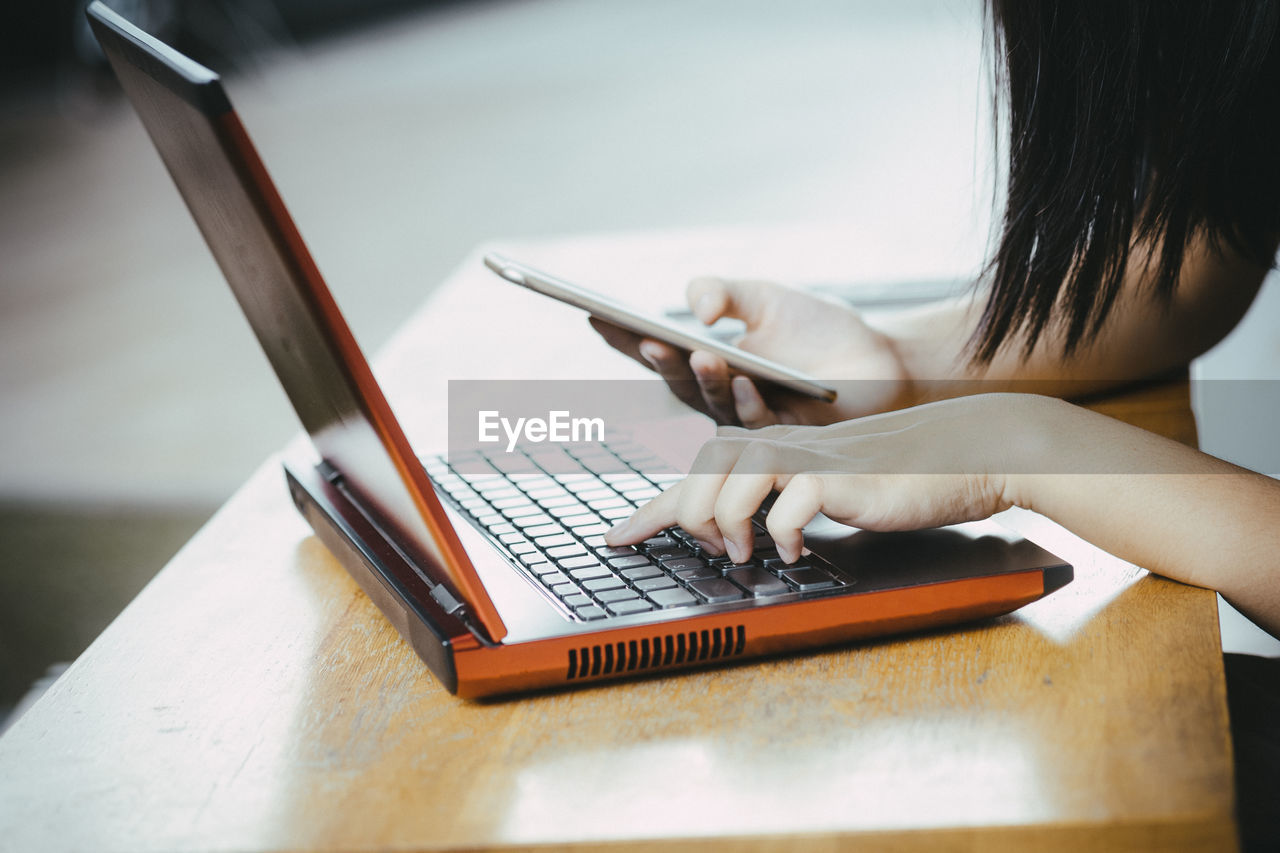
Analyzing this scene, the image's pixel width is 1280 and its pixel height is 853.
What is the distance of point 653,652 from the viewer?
1.55 feet

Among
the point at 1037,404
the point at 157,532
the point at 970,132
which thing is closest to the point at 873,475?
the point at 1037,404

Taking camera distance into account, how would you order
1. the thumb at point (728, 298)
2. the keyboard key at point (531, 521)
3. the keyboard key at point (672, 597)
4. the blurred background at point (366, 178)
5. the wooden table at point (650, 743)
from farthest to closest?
the blurred background at point (366, 178) < the thumb at point (728, 298) < the keyboard key at point (531, 521) < the keyboard key at point (672, 597) < the wooden table at point (650, 743)

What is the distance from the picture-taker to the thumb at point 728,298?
830 mm

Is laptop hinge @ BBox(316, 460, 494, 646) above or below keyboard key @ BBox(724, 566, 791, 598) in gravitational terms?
above

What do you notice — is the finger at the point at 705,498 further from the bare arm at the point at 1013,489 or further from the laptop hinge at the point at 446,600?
the laptop hinge at the point at 446,600

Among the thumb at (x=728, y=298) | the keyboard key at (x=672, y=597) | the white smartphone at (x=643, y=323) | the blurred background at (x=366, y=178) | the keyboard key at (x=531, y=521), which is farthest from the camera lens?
the blurred background at (x=366, y=178)

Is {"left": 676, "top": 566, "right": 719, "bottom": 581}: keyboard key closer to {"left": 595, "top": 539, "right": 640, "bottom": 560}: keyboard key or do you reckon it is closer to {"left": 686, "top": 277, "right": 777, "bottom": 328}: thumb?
{"left": 595, "top": 539, "right": 640, "bottom": 560}: keyboard key

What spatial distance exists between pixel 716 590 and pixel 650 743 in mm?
83

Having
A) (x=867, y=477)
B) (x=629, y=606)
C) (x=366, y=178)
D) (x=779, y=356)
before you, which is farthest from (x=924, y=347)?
(x=366, y=178)

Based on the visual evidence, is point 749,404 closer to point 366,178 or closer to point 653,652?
point 653,652

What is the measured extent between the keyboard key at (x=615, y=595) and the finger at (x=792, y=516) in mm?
67

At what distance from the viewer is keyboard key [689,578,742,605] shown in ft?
1.62

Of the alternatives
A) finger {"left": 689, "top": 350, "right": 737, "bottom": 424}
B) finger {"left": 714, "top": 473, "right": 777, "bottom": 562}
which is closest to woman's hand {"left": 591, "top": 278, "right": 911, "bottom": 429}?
finger {"left": 689, "top": 350, "right": 737, "bottom": 424}

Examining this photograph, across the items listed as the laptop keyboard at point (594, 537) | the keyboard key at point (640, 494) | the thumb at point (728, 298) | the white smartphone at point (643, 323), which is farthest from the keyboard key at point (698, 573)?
the thumb at point (728, 298)
